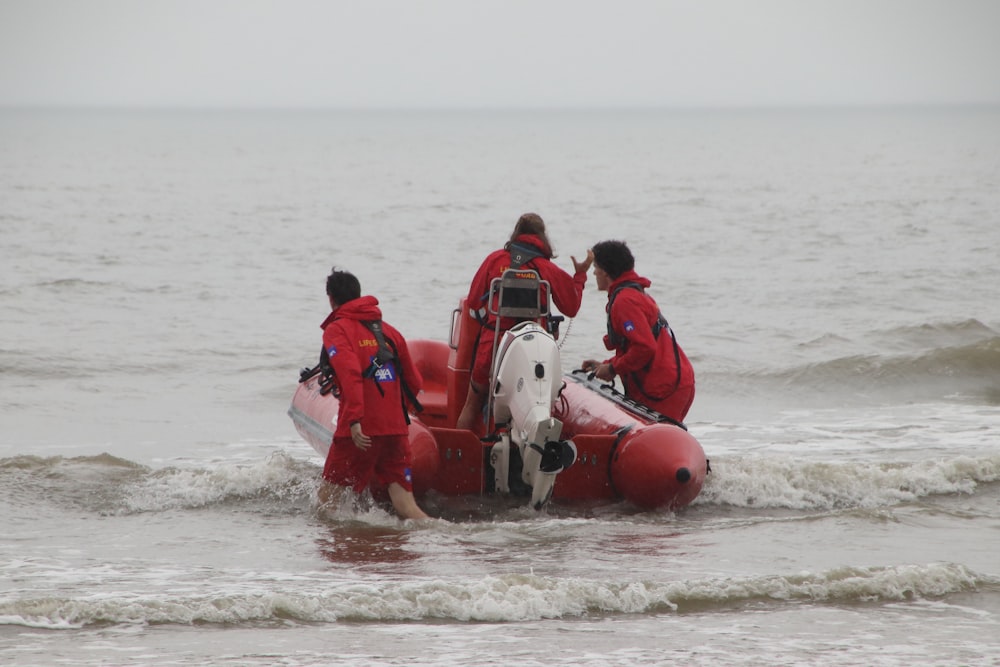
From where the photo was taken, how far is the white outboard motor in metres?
5.74

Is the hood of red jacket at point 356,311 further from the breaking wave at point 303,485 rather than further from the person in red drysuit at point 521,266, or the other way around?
the breaking wave at point 303,485

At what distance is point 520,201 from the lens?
35.6 metres

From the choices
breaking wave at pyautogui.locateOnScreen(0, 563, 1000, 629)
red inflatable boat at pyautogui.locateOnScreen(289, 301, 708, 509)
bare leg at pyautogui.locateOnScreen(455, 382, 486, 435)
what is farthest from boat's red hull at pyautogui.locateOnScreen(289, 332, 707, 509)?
breaking wave at pyautogui.locateOnScreen(0, 563, 1000, 629)

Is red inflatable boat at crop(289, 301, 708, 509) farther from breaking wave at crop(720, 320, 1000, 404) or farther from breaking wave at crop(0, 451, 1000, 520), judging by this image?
breaking wave at crop(720, 320, 1000, 404)

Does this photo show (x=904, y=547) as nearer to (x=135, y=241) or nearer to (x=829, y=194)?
(x=135, y=241)

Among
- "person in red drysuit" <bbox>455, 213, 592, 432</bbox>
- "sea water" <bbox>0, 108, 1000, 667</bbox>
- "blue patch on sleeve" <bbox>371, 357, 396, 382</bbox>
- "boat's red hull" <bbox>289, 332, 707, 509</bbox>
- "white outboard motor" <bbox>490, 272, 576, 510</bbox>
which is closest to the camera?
"sea water" <bbox>0, 108, 1000, 667</bbox>

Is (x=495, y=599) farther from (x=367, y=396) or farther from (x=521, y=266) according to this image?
(x=521, y=266)

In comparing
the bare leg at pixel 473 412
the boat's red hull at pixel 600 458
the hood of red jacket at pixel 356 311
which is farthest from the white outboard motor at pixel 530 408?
the hood of red jacket at pixel 356 311

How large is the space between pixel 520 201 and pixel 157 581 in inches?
1219

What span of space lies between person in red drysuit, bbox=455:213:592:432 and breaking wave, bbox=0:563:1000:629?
1.61 metres

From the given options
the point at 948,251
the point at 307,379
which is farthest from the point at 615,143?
the point at 307,379

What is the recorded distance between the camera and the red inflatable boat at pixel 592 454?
6.04 m

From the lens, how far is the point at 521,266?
621 cm

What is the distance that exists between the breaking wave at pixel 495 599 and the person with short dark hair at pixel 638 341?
1743 mm
